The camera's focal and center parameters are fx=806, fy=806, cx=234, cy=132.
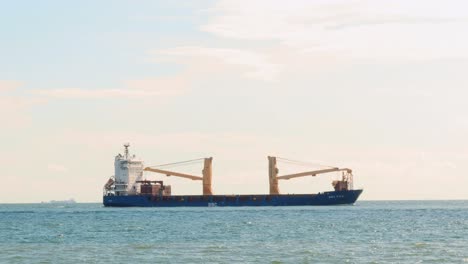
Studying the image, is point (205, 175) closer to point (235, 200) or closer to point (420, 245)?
point (235, 200)

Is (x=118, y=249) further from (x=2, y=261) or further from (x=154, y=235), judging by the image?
(x=154, y=235)

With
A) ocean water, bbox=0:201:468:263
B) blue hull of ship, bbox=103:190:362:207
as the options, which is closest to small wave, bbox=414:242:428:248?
ocean water, bbox=0:201:468:263

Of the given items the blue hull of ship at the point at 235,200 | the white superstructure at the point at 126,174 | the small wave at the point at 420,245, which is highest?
the white superstructure at the point at 126,174

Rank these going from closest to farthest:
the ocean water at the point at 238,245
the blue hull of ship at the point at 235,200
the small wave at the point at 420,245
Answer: the ocean water at the point at 238,245 < the small wave at the point at 420,245 < the blue hull of ship at the point at 235,200

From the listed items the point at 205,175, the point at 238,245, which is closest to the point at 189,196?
the point at 205,175

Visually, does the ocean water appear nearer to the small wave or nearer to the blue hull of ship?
the small wave

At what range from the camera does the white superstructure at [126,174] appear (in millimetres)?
165375

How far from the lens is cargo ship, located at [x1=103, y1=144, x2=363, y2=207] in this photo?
16000cm

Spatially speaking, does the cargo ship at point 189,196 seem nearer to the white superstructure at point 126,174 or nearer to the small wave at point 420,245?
the white superstructure at point 126,174

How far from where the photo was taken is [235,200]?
166 meters

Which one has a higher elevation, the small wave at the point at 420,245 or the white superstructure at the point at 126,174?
the white superstructure at the point at 126,174

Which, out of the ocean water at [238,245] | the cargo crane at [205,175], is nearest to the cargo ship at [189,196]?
the cargo crane at [205,175]

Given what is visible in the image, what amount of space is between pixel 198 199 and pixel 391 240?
104m

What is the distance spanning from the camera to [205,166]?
174m
